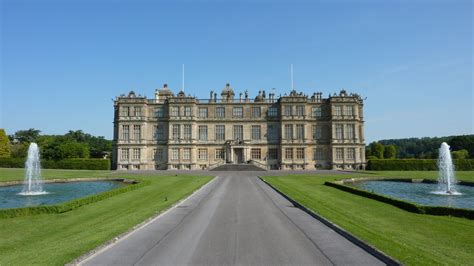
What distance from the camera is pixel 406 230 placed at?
604 inches

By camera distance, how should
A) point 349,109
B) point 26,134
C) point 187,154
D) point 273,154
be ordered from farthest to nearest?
point 26,134 → point 273,154 → point 187,154 → point 349,109

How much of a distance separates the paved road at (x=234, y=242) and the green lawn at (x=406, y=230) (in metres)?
1.06

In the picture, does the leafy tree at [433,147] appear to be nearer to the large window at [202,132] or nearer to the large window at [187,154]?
the large window at [202,132]

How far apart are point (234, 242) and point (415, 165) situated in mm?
61043

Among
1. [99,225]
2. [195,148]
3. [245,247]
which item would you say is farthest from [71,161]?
[245,247]

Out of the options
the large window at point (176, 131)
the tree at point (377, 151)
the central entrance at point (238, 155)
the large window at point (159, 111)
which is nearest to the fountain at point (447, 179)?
the central entrance at point (238, 155)

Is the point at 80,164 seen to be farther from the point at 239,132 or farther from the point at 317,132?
the point at 317,132

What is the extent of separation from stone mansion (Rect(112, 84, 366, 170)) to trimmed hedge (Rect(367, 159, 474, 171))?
15.1ft

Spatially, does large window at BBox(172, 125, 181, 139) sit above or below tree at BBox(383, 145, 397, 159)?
above

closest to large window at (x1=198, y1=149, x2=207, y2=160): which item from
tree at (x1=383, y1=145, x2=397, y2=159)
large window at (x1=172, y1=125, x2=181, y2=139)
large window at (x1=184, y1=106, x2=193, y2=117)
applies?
large window at (x1=172, y1=125, x2=181, y2=139)

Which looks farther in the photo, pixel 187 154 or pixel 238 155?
pixel 238 155

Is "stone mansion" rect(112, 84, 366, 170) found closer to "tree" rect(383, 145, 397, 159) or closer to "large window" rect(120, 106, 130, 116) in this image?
"large window" rect(120, 106, 130, 116)

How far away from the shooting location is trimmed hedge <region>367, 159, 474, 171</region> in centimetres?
6222

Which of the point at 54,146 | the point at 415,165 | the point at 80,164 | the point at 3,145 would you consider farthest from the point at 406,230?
the point at 3,145
